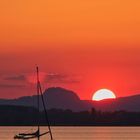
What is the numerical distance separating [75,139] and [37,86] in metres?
86.0

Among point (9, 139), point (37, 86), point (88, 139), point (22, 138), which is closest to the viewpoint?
point (37, 86)

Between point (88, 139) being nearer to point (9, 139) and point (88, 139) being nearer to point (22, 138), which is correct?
point (9, 139)

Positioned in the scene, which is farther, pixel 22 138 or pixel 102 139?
pixel 102 139

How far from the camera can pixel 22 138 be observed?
129 meters

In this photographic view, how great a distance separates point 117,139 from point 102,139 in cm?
609

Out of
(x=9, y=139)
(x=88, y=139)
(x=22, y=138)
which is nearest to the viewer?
(x=22, y=138)

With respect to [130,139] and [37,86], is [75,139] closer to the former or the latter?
[130,139]

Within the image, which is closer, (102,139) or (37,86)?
(37,86)

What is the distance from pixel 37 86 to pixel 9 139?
74.9 m

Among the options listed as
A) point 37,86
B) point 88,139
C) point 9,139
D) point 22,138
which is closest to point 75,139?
point 88,139

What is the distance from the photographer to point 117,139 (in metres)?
182

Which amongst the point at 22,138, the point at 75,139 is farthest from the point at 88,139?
the point at 22,138

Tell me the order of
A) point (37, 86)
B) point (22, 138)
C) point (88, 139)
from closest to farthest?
point (37, 86) → point (22, 138) → point (88, 139)

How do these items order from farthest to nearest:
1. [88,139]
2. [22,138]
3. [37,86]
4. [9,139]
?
[88,139], [9,139], [22,138], [37,86]
